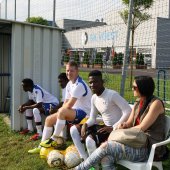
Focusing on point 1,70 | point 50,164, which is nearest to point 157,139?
point 50,164

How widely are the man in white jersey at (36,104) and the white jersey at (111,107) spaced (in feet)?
7.27

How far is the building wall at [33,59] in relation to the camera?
723cm

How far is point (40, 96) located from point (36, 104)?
173mm

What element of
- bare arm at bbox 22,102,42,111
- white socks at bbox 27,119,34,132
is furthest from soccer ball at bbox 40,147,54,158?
white socks at bbox 27,119,34,132

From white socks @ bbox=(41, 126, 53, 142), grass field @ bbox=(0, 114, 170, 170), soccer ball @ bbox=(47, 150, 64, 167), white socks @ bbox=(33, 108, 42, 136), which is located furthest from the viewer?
white socks @ bbox=(33, 108, 42, 136)

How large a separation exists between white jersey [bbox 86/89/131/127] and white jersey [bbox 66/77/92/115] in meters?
0.79

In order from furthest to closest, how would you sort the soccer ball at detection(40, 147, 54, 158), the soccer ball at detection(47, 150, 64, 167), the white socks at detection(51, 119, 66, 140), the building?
the building < the white socks at detection(51, 119, 66, 140) < the soccer ball at detection(40, 147, 54, 158) < the soccer ball at detection(47, 150, 64, 167)

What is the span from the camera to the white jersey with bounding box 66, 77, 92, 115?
5707 millimetres

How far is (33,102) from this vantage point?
7285mm

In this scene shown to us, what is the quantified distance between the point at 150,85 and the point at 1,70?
6.36 m

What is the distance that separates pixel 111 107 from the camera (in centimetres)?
477

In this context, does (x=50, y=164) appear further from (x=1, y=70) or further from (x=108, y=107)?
(x=1, y=70)

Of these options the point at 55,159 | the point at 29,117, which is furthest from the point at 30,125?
the point at 55,159

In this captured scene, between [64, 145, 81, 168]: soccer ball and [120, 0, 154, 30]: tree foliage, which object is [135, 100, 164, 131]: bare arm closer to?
[64, 145, 81, 168]: soccer ball
